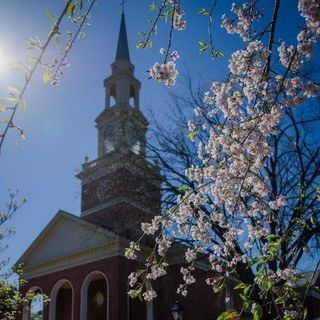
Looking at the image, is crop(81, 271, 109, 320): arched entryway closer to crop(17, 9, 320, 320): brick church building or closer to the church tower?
crop(17, 9, 320, 320): brick church building

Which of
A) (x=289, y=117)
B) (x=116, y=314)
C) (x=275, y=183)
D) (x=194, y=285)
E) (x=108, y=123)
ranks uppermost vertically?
(x=108, y=123)

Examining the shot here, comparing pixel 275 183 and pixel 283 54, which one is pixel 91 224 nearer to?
pixel 275 183

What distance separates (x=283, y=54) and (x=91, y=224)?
800 inches

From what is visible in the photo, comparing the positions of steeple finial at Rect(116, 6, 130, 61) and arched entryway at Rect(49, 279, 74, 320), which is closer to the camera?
arched entryway at Rect(49, 279, 74, 320)

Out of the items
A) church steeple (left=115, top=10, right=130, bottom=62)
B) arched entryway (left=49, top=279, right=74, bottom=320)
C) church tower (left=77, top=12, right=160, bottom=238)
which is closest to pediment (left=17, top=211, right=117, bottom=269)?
church tower (left=77, top=12, right=160, bottom=238)

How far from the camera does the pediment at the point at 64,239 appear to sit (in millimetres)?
22848

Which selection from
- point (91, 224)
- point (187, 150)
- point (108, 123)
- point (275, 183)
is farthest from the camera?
point (108, 123)

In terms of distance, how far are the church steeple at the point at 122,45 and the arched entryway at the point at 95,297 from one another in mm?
15224

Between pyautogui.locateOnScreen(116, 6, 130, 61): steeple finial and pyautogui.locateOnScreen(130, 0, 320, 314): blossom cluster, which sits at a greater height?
pyautogui.locateOnScreen(116, 6, 130, 61): steeple finial

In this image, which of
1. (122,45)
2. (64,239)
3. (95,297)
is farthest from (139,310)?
(122,45)

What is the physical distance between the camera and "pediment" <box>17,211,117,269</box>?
2285 centimetres

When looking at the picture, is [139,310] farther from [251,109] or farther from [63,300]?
[251,109]

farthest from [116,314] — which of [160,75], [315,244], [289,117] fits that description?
[160,75]

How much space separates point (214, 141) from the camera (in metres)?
5.28
